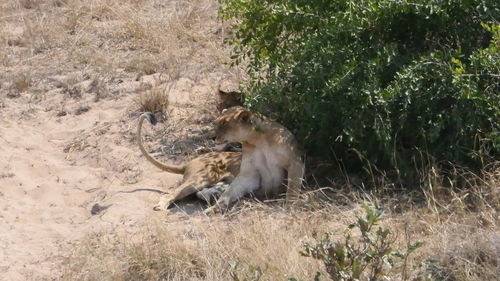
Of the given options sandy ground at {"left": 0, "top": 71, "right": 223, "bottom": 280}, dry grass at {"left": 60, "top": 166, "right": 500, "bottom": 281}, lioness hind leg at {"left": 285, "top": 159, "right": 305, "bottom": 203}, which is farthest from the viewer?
lioness hind leg at {"left": 285, "top": 159, "right": 305, "bottom": 203}

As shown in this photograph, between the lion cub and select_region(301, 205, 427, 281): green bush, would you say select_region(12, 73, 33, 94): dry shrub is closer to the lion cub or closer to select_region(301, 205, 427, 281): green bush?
the lion cub

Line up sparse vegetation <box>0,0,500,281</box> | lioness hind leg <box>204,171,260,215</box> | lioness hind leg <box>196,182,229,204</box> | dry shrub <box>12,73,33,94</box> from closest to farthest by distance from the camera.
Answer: sparse vegetation <box>0,0,500,281</box> < lioness hind leg <box>204,171,260,215</box> < lioness hind leg <box>196,182,229,204</box> < dry shrub <box>12,73,33,94</box>

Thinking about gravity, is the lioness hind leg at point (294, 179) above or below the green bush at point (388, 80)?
below

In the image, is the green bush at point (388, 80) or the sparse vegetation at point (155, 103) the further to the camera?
the sparse vegetation at point (155, 103)

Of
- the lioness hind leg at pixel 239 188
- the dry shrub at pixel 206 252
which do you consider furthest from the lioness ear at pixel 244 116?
the dry shrub at pixel 206 252

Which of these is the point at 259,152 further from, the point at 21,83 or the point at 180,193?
the point at 21,83

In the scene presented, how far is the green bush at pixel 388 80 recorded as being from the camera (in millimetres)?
7469

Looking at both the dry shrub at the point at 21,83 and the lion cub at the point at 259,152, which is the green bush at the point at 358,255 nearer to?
the lion cub at the point at 259,152

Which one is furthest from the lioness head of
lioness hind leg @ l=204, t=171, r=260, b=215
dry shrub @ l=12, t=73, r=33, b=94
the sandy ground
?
dry shrub @ l=12, t=73, r=33, b=94

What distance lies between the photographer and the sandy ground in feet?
25.0

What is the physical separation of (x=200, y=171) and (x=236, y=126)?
49 centimetres

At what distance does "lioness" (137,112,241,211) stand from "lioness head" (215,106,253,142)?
330 millimetres

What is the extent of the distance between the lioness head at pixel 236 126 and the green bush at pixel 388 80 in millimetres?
155

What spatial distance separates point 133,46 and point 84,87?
1.18m
